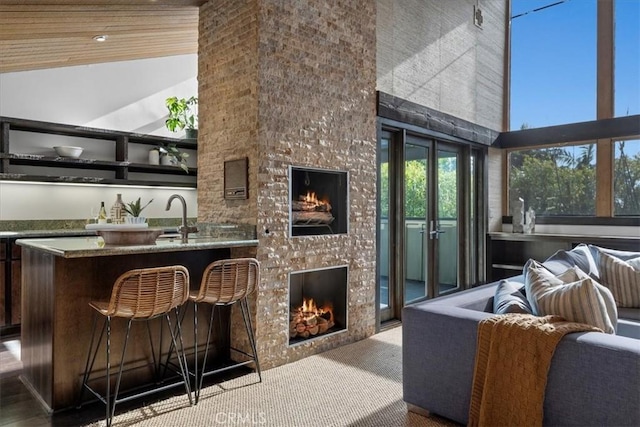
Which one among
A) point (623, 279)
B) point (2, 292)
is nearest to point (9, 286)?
point (2, 292)

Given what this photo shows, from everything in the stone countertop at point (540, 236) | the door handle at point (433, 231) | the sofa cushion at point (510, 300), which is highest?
the door handle at point (433, 231)

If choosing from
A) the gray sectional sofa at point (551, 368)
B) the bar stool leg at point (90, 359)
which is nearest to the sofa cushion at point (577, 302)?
the gray sectional sofa at point (551, 368)

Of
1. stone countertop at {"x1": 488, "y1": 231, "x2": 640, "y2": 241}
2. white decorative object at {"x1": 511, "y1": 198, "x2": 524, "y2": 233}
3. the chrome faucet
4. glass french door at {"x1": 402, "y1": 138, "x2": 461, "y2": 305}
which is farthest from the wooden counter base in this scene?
white decorative object at {"x1": 511, "y1": 198, "x2": 524, "y2": 233}

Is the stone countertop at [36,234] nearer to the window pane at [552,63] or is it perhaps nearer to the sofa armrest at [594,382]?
the sofa armrest at [594,382]

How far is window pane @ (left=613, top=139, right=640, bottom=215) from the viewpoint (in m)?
5.52

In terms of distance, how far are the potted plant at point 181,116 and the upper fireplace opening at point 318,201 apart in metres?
3.05

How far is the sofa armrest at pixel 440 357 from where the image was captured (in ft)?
7.76

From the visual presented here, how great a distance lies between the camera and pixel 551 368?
2039mm

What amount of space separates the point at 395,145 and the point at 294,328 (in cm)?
230

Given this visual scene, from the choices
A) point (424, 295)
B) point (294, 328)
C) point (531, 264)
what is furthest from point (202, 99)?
point (424, 295)

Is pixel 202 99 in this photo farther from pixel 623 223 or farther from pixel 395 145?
pixel 623 223

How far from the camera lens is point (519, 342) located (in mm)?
2115

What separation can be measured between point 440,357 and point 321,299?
1.85m

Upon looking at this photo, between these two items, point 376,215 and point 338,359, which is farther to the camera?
point 376,215
